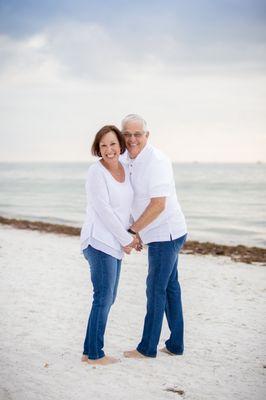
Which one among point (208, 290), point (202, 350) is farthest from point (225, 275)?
point (202, 350)

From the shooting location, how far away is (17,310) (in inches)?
225

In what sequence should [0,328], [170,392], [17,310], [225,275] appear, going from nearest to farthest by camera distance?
[170,392] → [0,328] → [17,310] → [225,275]

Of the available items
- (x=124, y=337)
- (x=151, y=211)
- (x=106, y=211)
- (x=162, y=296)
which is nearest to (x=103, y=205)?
(x=106, y=211)

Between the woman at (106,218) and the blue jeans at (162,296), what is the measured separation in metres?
0.28

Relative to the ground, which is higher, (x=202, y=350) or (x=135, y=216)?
(x=135, y=216)

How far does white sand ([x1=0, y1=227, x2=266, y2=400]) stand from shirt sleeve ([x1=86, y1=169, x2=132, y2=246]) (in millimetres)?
1104

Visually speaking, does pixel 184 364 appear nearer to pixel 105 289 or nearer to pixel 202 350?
pixel 202 350

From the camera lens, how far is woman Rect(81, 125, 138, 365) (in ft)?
12.5

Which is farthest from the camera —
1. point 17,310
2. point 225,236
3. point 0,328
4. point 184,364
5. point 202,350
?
point 225,236

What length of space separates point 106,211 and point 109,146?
1.62 feet

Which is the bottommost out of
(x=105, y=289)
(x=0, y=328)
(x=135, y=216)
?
(x=0, y=328)

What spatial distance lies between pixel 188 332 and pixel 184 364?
98cm

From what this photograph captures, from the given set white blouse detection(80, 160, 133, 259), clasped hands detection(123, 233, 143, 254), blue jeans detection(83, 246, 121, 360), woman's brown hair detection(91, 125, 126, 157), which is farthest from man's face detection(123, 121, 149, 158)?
blue jeans detection(83, 246, 121, 360)

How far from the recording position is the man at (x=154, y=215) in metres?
3.91
